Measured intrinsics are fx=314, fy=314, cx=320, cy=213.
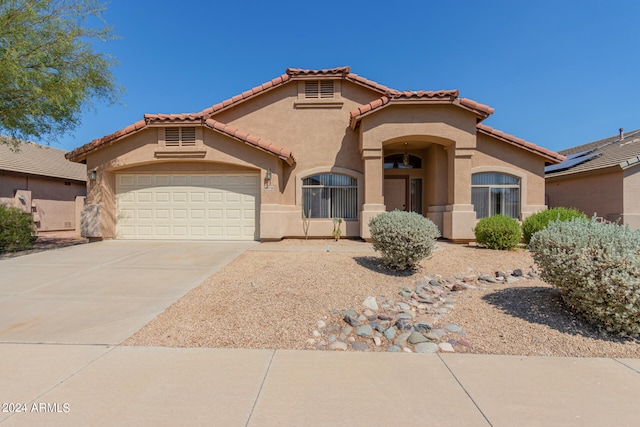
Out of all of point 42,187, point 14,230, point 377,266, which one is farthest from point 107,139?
point 377,266

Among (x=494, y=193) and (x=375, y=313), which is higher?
(x=494, y=193)

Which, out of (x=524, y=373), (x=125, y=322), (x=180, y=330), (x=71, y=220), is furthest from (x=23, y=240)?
(x=524, y=373)

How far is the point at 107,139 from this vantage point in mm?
11484

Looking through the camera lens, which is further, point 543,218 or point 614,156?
point 614,156

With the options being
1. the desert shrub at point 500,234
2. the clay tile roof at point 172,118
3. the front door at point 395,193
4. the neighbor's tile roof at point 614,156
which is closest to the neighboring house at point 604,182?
the neighbor's tile roof at point 614,156

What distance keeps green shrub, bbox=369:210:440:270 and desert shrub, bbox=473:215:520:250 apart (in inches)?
146

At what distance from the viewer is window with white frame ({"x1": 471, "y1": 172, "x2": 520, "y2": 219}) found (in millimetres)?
12188

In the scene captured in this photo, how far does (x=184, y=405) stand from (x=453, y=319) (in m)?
3.83

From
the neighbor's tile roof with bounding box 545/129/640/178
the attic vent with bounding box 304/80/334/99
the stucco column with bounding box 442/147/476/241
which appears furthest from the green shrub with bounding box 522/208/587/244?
the attic vent with bounding box 304/80/334/99

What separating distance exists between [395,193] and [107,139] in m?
11.4

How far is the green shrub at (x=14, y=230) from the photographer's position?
9.88m

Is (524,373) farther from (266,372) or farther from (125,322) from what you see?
(125,322)

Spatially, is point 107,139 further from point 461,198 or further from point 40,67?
point 461,198

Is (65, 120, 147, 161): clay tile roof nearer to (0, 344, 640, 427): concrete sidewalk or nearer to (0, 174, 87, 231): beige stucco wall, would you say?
(0, 174, 87, 231): beige stucco wall
